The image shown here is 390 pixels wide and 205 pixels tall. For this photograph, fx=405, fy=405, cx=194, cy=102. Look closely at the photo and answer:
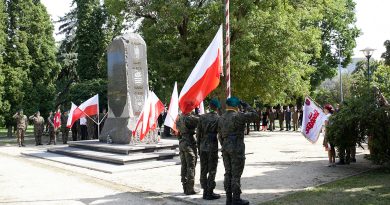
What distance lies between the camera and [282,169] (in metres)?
11.8

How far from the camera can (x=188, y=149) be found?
8.59 m

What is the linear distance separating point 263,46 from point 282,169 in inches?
514

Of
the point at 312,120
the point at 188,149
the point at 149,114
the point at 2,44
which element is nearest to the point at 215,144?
the point at 188,149

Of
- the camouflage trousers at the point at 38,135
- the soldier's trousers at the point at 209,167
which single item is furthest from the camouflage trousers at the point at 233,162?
the camouflage trousers at the point at 38,135

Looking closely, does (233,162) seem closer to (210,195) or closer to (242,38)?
Result: (210,195)

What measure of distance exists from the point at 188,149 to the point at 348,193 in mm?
3393

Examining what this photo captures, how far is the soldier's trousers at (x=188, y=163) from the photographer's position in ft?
27.9

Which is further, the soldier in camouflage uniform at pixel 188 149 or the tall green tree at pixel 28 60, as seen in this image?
the tall green tree at pixel 28 60

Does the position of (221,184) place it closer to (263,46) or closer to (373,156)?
(373,156)

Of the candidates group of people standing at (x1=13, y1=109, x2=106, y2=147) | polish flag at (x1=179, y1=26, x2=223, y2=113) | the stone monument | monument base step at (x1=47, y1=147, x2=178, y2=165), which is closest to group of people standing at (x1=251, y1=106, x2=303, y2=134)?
group of people standing at (x1=13, y1=109, x2=106, y2=147)

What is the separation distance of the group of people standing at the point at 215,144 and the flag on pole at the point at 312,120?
4367 mm

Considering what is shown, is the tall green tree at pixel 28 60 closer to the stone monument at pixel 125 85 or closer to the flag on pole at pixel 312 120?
the stone monument at pixel 125 85

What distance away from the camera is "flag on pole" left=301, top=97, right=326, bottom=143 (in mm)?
11805

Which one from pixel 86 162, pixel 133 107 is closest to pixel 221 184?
pixel 86 162
